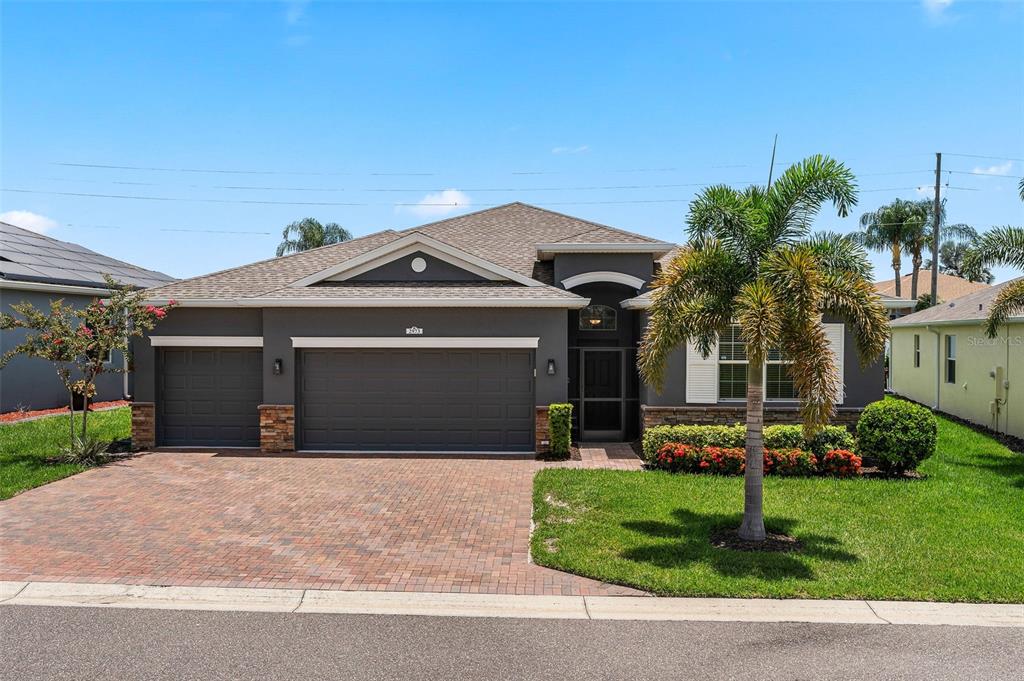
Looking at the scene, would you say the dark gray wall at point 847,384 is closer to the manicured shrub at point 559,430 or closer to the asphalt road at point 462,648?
the manicured shrub at point 559,430

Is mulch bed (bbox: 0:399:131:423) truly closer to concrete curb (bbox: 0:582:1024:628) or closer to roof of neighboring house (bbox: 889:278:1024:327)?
concrete curb (bbox: 0:582:1024:628)

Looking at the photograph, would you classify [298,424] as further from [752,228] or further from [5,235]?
[5,235]

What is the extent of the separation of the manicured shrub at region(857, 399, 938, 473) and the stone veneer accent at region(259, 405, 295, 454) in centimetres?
1156

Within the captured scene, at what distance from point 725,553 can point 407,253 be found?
32.8ft

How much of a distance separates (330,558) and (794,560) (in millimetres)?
5553

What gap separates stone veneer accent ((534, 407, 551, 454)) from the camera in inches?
561

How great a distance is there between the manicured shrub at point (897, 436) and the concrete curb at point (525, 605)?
5.69 meters

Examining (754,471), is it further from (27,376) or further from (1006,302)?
(27,376)

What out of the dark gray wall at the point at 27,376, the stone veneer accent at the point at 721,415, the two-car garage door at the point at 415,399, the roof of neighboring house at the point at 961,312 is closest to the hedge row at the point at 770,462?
the stone veneer accent at the point at 721,415

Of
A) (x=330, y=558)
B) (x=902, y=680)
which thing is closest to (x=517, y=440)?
(x=330, y=558)

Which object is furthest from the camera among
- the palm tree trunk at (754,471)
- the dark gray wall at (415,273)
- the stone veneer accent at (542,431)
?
the dark gray wall at (415,273)

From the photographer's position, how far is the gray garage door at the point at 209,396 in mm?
15242

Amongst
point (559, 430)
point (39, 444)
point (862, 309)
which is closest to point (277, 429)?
point (39, 444)

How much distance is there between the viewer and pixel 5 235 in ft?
74.0
